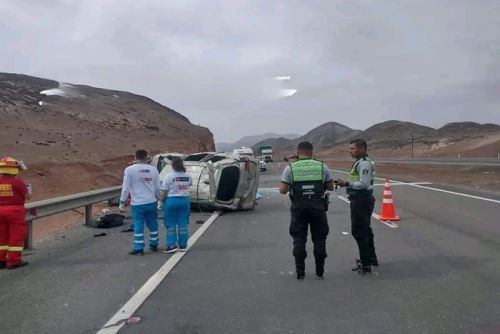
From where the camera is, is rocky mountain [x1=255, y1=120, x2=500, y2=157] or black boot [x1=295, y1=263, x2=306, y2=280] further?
rocky mountain [x1=255, y1=120, x2=500, y2=157]

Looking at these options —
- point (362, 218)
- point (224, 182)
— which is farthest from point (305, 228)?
point (224, 182)

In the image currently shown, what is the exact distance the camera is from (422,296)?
20.9ft

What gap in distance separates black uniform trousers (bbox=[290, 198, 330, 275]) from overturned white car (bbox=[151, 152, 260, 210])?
26.8 feet

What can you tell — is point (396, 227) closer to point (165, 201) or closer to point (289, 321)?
point (165, 201)

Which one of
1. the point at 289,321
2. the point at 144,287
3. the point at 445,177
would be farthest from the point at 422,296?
the point at 445,177

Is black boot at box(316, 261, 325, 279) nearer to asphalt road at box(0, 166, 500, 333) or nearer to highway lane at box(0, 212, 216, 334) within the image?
asphalt road at box(0, 166, 500, 333)

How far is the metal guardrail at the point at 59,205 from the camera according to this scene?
10055 mm

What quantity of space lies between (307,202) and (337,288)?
3.77 feet

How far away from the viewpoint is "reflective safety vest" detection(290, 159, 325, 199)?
740 cm

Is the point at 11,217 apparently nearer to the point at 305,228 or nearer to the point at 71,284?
the point at 71,284

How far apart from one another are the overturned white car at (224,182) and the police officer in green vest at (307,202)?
26.8ft

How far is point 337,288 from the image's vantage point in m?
6.82

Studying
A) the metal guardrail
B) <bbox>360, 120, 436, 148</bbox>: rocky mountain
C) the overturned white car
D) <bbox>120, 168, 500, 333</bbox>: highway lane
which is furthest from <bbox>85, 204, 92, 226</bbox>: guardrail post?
<bbox>360, 120, 436, 148</bbox>: rocky mountain

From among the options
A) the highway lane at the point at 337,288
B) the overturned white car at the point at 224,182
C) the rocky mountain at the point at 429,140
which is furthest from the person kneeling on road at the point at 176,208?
the rocky mountain at the point at 429,140
